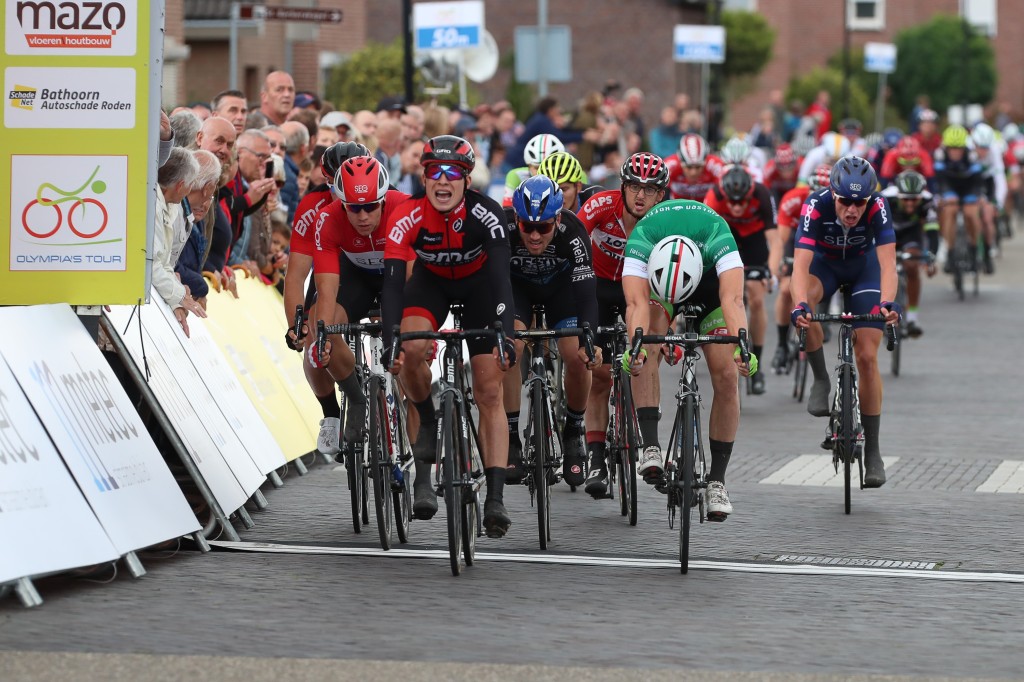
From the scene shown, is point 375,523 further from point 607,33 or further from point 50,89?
point 607,33

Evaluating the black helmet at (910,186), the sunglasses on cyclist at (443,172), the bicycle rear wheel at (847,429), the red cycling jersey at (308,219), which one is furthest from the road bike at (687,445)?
the black helmet at (910,186)

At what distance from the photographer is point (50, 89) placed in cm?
922

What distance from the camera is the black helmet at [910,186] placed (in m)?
18.8

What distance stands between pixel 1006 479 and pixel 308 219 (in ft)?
16.0

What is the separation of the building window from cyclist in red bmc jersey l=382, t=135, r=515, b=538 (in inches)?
3040

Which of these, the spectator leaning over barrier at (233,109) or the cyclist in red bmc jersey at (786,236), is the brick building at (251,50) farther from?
the spectator leaning over barrier at (233,109)

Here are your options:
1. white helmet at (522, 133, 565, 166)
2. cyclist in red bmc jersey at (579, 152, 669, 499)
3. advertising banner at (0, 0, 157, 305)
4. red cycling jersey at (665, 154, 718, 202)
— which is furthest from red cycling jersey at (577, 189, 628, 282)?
red cycling jersey at (665, 154, 718, 202)

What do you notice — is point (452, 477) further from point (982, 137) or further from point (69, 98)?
point (982, 137)

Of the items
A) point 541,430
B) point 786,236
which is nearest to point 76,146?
point 541,430

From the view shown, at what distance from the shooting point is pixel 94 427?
8562 millimetres

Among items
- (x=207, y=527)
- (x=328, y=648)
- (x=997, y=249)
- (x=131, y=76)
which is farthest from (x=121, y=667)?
(x=997, y=249)

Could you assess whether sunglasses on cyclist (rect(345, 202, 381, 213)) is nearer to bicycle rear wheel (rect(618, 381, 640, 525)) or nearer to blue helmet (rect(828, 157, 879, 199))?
bicycle rear wheel (rect(618, 381, 640, 525))

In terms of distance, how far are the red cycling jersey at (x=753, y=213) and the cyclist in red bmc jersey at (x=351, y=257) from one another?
6.00m

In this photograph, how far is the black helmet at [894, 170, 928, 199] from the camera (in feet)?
61.7
